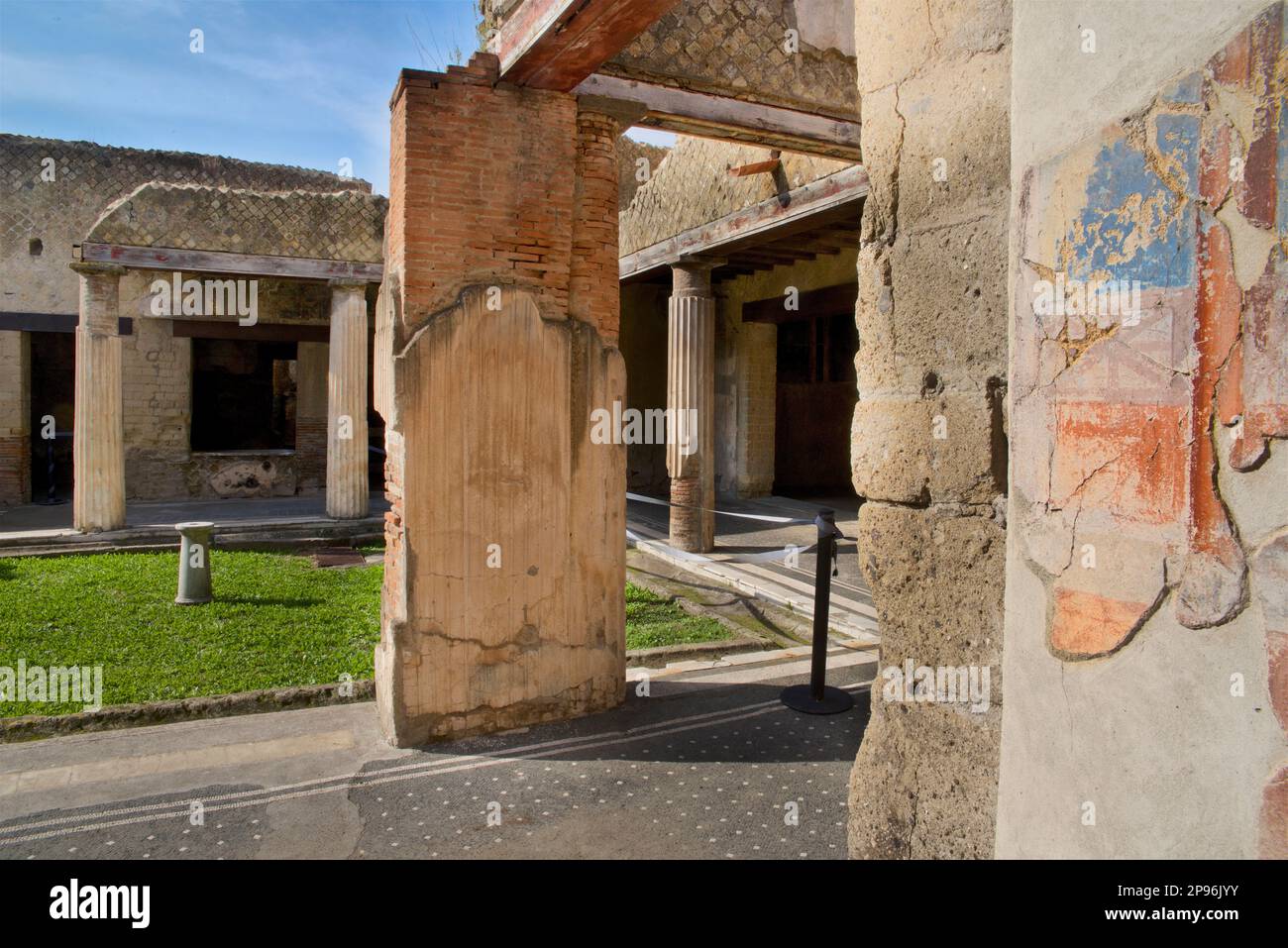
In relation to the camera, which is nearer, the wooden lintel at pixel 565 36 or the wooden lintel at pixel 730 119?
the wooden lintel at pixel 565 36

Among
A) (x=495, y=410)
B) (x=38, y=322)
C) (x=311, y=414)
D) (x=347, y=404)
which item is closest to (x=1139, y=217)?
(x=495, y=410)

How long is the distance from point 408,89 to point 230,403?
15.9 metres

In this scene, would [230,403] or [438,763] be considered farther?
[230,403]

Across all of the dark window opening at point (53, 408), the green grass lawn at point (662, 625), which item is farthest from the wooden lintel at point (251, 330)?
the green grass lawn at point (662, 625)

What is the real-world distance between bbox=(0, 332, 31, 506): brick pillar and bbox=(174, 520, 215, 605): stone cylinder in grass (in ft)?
28.4

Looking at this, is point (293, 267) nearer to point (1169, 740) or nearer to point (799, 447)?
point (799, 447)

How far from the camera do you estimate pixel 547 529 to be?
15.9 ft

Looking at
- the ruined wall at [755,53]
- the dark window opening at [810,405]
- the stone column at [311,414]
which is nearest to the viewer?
the ruined wall at [755,53]

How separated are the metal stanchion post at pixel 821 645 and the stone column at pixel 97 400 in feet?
30.8

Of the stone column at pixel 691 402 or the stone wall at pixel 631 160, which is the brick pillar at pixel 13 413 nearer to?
the stone wall at pixel 631 160

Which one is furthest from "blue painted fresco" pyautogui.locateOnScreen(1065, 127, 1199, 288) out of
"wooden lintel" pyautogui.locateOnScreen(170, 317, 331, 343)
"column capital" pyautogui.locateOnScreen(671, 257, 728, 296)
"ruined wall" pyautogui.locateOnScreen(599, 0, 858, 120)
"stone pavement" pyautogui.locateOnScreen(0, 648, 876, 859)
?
"wooden lintel" pyautogui.locateOnScreen(170, 317, 331, 343)

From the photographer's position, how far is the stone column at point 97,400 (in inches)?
425

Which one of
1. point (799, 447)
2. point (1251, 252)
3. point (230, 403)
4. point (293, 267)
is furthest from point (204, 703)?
point (230, 403)

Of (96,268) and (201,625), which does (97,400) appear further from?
(201,625)
